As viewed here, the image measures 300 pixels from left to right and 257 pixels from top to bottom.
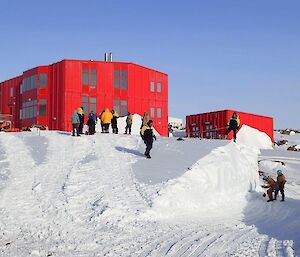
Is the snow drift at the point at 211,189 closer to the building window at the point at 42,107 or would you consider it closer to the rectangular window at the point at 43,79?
the building window at the point at 42,107

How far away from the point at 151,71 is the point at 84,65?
6.38 metres

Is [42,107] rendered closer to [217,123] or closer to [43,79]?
[43,79]

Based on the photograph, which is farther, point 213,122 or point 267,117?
point 267,117

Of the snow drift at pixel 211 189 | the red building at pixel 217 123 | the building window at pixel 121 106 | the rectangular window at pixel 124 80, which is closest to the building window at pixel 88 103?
the building window at pixel 121 106

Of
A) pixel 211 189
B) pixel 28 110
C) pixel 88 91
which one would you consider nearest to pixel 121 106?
pixel 88 91

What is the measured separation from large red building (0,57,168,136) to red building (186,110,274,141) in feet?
10.2

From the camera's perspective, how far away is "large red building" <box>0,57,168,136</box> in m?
34.4

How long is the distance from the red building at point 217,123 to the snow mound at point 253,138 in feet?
2.13

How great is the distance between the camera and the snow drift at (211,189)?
11522mm

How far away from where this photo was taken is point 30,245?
27.2 ft

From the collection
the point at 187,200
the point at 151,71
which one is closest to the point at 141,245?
the point at 187,200

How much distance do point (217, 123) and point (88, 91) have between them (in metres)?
11.6

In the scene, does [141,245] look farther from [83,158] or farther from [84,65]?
[84,65]

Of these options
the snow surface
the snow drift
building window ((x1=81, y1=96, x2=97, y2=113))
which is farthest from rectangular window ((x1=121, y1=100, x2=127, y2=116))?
the snow drift
